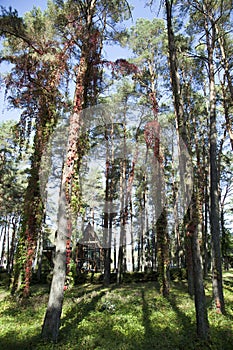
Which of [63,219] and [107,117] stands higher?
[107,117]

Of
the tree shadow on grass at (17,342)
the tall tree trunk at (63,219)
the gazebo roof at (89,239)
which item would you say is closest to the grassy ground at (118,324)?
the tree shadow on grass at (17,342)

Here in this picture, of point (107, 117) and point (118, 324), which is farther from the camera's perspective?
point (107, 117)

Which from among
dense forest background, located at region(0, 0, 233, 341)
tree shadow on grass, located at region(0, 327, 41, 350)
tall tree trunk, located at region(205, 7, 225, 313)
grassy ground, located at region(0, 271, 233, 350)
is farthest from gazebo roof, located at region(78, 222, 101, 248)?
tree shadow on grass, located at region(0, 327, 41, 350)

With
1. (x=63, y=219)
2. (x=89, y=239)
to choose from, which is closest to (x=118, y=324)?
(x=63, y=219)

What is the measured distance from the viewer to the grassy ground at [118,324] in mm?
5332

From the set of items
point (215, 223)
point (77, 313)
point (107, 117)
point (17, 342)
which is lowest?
point (77, 313)

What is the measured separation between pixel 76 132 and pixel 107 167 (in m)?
8.14

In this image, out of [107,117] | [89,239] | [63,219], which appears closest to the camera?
[63,219]

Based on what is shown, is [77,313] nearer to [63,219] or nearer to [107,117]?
[63,219]

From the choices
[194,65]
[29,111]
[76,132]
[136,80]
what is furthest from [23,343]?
[194,65]

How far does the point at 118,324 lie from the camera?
21.6 feet

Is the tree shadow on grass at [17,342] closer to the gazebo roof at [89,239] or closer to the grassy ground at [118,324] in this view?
the grassy ground at [118,324]

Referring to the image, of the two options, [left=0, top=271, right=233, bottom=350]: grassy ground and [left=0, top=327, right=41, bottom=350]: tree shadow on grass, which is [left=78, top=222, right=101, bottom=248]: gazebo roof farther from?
[left=0, top=327, right=41, bottom=350]: tree shadow on grass

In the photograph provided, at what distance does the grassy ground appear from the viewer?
533cm
